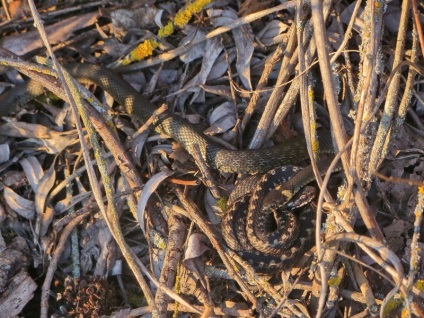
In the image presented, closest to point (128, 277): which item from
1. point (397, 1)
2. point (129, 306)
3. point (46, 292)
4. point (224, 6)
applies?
point (129, 306)

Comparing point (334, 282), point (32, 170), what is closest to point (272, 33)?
point (334, 282)

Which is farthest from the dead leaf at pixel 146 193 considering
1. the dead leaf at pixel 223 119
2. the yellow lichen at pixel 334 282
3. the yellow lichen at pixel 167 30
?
the yellow lichen at pixel 334 282

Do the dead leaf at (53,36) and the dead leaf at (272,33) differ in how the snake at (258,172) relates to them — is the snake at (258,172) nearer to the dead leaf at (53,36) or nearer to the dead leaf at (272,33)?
the dead leaf at (53,36)

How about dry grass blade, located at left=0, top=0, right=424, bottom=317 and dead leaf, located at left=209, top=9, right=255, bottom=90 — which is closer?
dry grass blade, located at left=0, top=0, right=424, bottom=317

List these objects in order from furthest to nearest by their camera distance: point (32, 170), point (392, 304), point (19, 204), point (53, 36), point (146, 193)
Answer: point (53, 36), point (32, 170), point (19, 204), point (146, 193), point (392, 304)

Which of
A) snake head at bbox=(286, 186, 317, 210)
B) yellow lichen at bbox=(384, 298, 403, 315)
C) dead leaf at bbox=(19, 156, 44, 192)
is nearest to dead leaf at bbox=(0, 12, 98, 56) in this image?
dead leaf at bbox=(19, 156, 44, 192)

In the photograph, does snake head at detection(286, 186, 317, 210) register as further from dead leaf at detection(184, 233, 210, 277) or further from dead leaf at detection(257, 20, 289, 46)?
dead leaf at detection(257, 20, 289, 46)

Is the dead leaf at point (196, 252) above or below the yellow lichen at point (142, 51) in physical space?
below

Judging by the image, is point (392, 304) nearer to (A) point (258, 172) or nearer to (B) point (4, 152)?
(A) point (258, 172)
